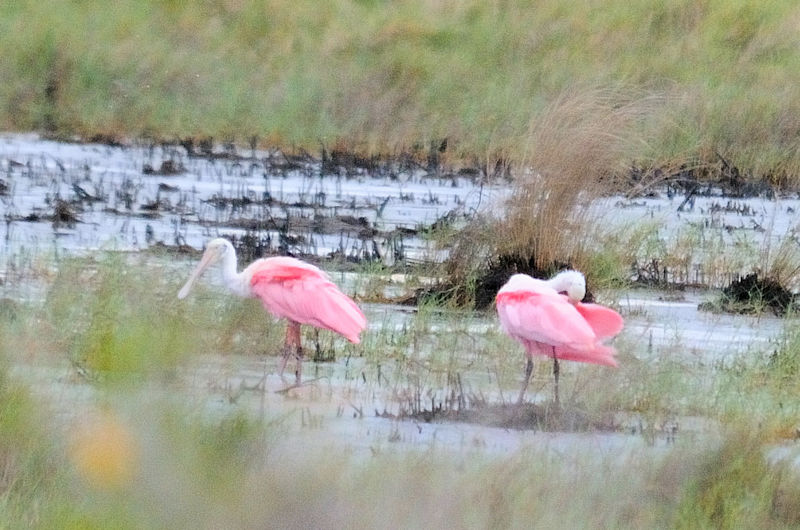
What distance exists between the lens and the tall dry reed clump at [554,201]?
912 centimetres

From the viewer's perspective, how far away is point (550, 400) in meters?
6.42

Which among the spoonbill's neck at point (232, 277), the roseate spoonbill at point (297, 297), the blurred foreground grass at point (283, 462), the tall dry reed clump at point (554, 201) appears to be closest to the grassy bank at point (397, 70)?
the tall dry reed clump at point (554, 201)

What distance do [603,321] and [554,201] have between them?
271 centimetres

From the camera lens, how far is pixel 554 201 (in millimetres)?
9195

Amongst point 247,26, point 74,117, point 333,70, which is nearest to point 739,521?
point 74,117

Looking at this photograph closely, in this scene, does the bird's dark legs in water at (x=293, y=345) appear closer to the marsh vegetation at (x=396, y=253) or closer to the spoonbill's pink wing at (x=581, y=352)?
the marsh vegetation at (x=396, y=253)

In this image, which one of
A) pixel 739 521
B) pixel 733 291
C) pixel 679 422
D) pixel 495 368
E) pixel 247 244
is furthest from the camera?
pixel 247 244

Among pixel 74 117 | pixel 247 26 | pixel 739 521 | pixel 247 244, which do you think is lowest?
pixel 739 521

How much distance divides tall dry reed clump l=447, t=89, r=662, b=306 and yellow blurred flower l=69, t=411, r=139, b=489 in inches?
196

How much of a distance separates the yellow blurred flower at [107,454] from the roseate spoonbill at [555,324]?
2.41 meters

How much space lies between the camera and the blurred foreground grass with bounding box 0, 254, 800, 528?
13.2 ft

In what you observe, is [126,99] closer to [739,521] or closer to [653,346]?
[653,346]

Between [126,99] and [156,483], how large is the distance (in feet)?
45.2

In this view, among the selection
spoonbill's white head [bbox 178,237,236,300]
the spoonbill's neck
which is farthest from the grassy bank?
the spoonbill's neck
